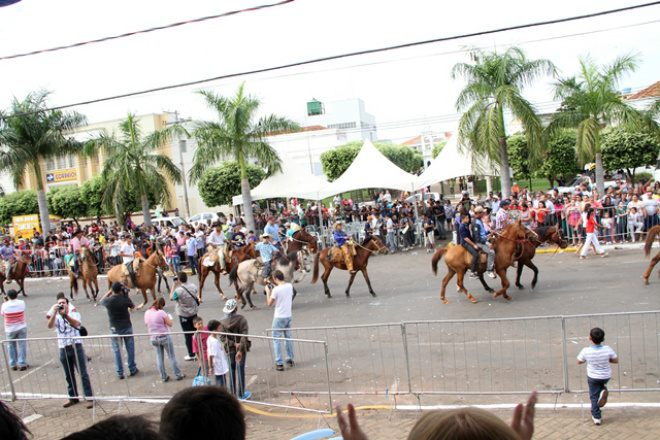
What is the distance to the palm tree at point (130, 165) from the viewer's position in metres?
26.2

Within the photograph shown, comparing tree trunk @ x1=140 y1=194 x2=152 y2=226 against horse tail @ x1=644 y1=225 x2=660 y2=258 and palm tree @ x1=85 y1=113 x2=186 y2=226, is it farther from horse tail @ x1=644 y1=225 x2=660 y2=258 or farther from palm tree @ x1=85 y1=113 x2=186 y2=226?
horse tail @ x1=644 y1=225 x2=660 y2=258

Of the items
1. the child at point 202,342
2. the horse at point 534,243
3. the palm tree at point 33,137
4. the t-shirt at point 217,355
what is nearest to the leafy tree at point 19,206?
the palm tree at point 33,137

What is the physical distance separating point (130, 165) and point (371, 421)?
2272 cm

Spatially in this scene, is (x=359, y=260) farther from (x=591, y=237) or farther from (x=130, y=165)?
(x=130, y=165)

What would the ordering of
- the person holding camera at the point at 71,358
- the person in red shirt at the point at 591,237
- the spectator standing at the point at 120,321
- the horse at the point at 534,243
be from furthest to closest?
the person in red shirt at the point at 591,237 → the horse at the point at 534,243 → the spectator standing at the point at 120,321 → the person holding camera at the point at 71,358

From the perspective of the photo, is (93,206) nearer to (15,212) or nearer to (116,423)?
(15,212)

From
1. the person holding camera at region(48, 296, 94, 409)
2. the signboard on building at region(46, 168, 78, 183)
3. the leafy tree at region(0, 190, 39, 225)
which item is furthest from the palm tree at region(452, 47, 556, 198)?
the signboard on building at region(46, 168, 78, 183)

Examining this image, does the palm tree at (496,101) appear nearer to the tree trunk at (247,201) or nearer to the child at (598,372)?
the tree trunk at (247,201)

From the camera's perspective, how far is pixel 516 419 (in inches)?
92.3

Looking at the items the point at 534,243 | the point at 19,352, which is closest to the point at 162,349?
the point at 19,352

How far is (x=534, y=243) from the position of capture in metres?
13.1

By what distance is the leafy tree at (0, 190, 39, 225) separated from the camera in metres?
43.0

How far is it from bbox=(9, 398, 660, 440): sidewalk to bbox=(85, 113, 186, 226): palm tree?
1904 cm

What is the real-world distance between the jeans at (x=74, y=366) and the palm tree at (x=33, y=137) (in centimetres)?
→ 2018
